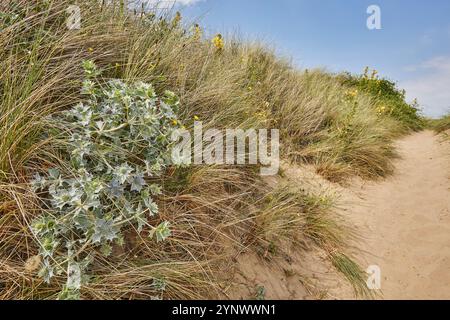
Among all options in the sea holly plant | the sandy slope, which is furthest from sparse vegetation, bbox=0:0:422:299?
the sandy slope

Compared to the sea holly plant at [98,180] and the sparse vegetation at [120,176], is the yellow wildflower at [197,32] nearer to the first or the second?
the sparse vegetation at [120,176]

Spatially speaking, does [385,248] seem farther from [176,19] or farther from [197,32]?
[176,19]

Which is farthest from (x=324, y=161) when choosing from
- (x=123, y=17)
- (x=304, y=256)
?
(x=123, y=17)

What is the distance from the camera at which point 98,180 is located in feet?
6.55

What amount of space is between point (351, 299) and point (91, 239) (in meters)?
1.99

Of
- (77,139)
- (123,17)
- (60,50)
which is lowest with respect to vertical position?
(77,139)

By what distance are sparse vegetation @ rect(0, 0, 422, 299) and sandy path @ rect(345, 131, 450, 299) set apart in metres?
0.37

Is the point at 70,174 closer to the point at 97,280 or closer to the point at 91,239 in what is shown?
the point at 91,239

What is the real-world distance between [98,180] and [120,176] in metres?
0.13

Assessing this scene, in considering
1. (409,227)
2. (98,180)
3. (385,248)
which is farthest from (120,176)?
(409,227)

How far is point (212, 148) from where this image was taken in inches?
117

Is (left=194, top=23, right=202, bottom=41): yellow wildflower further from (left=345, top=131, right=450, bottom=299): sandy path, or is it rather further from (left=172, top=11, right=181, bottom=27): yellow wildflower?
(left=345, top=131, right=450, bottom=299): sandy path

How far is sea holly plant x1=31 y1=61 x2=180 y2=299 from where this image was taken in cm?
190

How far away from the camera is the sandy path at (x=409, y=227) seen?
296 cm
